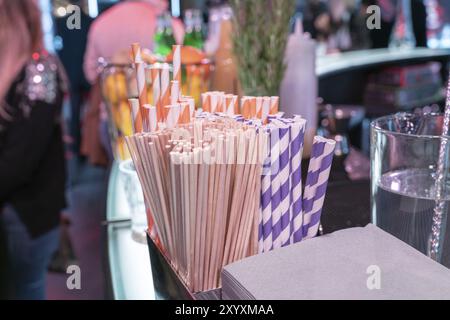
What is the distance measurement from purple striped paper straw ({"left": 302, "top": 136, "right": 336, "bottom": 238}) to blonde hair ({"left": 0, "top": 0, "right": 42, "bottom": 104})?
147cm

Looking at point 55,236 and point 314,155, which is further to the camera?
point 55,236

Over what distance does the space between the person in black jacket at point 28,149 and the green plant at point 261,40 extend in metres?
0.91

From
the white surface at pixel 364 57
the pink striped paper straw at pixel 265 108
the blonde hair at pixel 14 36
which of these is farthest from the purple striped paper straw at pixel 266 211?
the white surface at pixel 364 57

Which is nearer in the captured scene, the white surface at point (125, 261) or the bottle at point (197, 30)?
the white surface at point (125, 261)

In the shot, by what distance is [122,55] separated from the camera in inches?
64.6

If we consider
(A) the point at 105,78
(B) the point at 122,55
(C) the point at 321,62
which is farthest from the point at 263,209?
(C) the point at 321,62

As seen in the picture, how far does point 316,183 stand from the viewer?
0.76m

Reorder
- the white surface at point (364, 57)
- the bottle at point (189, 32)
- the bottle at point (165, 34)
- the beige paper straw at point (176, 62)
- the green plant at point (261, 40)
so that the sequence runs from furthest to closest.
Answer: the white surface at point (364, 57)
the bottle at point (189, 32)
the bottle at point (165, 34)
the green plant at point (261, 40)
the beige paper straw at point (176, 62)

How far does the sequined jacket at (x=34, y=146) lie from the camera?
1930 mm

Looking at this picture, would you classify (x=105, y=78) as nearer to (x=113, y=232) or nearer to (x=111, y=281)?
(x=113, y=232)

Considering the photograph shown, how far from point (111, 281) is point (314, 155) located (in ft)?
1.80

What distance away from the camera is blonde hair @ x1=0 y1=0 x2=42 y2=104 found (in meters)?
1.91

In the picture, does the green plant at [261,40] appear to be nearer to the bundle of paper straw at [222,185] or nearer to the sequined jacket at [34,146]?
the bundle of paper straw at [222,185]
